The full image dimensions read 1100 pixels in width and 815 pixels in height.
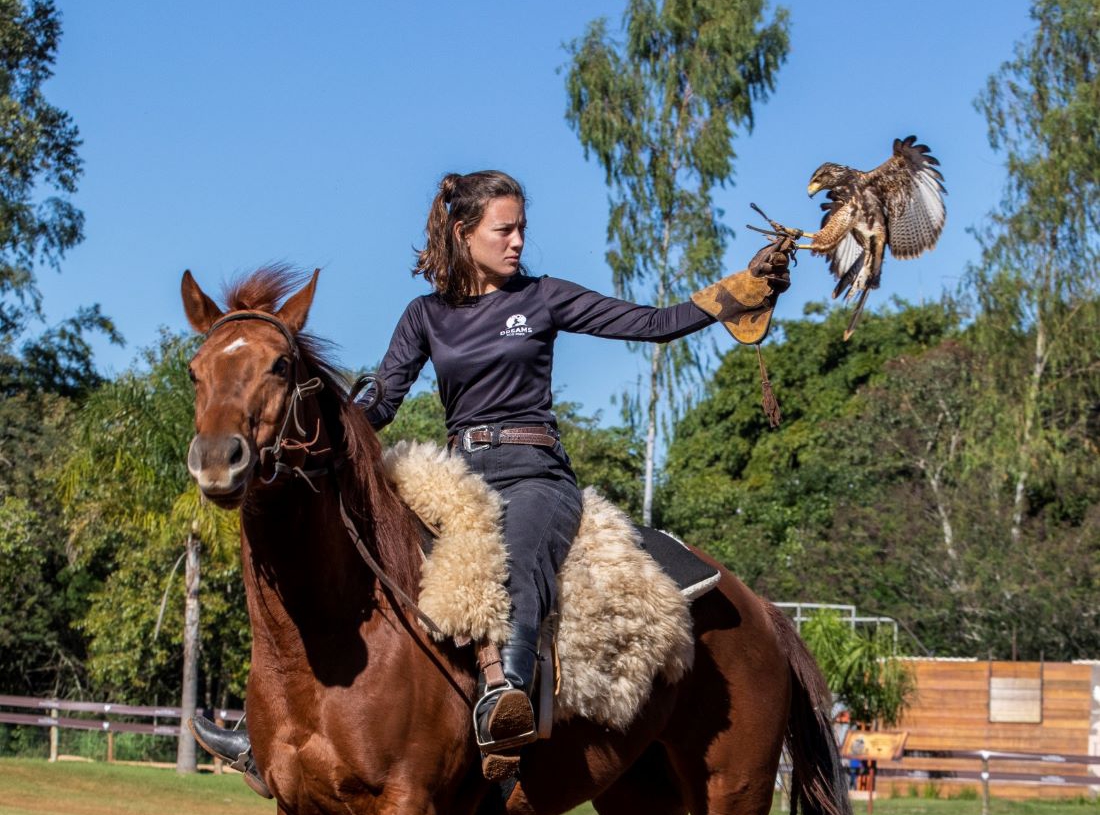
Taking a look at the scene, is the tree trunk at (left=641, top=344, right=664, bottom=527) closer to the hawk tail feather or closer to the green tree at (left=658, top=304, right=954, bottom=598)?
the green tree at (left=658, top=304, right=954, bottom=598)

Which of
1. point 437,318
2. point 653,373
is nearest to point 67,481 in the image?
point 653,373

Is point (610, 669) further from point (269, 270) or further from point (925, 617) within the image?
point (925, 617)

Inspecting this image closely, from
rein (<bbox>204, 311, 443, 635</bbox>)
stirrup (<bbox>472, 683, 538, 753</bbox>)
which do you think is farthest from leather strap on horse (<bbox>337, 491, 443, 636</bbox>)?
stirrup (<bbox>472, 683, 538, 753</bbox>)

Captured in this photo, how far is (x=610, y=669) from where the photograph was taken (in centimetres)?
589

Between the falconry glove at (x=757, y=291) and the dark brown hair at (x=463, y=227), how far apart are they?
1088 millimetres

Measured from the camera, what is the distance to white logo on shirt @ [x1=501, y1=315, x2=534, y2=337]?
5.83 metres

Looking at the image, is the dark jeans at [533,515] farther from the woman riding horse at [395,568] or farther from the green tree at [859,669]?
the green tree at [859,669]

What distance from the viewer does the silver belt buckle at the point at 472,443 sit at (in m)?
5.90

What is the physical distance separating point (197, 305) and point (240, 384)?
0.62 m

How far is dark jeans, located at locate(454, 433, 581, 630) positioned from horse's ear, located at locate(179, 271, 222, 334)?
129 cm

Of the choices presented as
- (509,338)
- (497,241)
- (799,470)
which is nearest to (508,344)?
(509,338)

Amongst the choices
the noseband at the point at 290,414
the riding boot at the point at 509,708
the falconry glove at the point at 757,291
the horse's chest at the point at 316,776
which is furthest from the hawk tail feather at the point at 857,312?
the horse's chest at the point at 316,776

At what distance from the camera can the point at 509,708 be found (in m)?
5.11

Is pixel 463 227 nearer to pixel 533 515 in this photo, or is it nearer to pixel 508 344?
pixel 508 344
